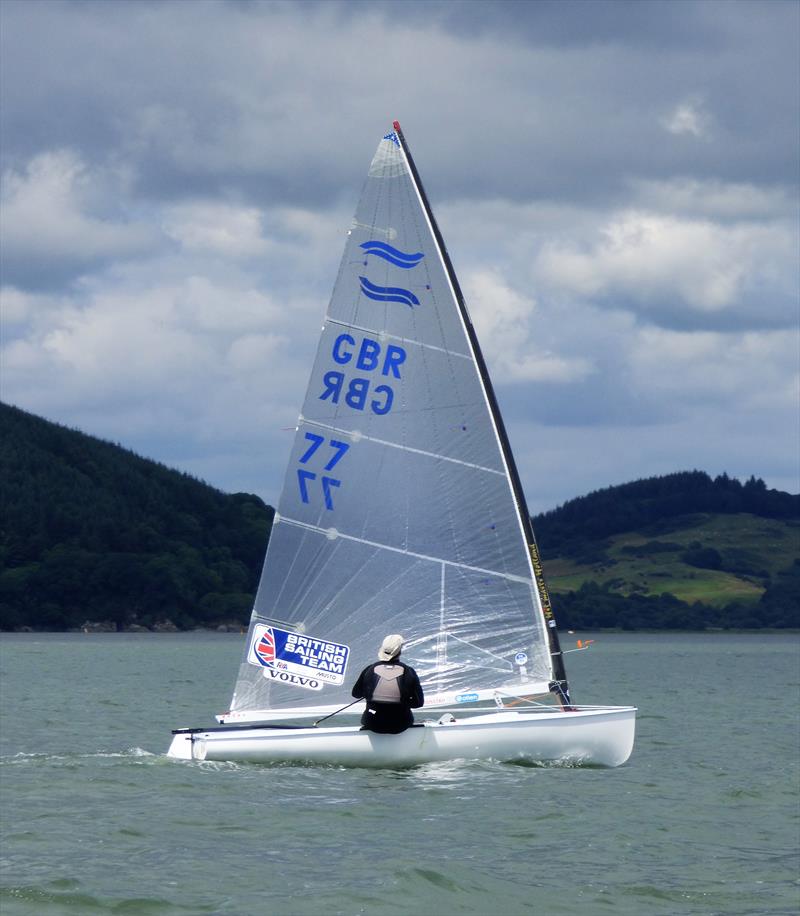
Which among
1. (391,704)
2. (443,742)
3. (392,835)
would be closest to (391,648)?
(391,704)

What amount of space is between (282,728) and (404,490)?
458 centimetres

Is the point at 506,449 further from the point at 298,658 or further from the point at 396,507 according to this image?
the point at 298,658

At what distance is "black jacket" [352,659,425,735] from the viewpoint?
82.5 feet

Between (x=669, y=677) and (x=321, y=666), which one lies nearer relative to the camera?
(x=321, y=666)

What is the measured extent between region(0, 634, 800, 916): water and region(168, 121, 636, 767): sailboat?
1721 mm

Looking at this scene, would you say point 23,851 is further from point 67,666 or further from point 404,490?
point 67,666

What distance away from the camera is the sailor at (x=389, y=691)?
2512 centimetres

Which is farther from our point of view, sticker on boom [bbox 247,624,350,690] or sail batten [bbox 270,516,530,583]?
sail batten [bbox 270,516,530,583]

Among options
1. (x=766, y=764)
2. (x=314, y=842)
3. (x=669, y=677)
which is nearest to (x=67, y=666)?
(x=669, y=677)

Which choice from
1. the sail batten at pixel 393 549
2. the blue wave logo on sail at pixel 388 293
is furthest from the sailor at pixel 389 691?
the blue wave logo on sail at pixel 388 293

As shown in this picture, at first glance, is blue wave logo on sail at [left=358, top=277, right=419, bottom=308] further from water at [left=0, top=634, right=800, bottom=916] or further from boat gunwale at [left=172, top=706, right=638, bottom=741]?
water at [left=0, top=634, right=800, bottom=916]

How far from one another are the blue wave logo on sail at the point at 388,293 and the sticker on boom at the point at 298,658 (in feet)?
19.7

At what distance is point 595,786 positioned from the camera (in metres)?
26.0

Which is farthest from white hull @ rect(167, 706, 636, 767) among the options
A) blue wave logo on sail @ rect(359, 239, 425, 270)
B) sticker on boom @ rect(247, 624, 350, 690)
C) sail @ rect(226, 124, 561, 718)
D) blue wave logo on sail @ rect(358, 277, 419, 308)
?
blue wave logo on sail @ rect(359, 239, 425, 270)
